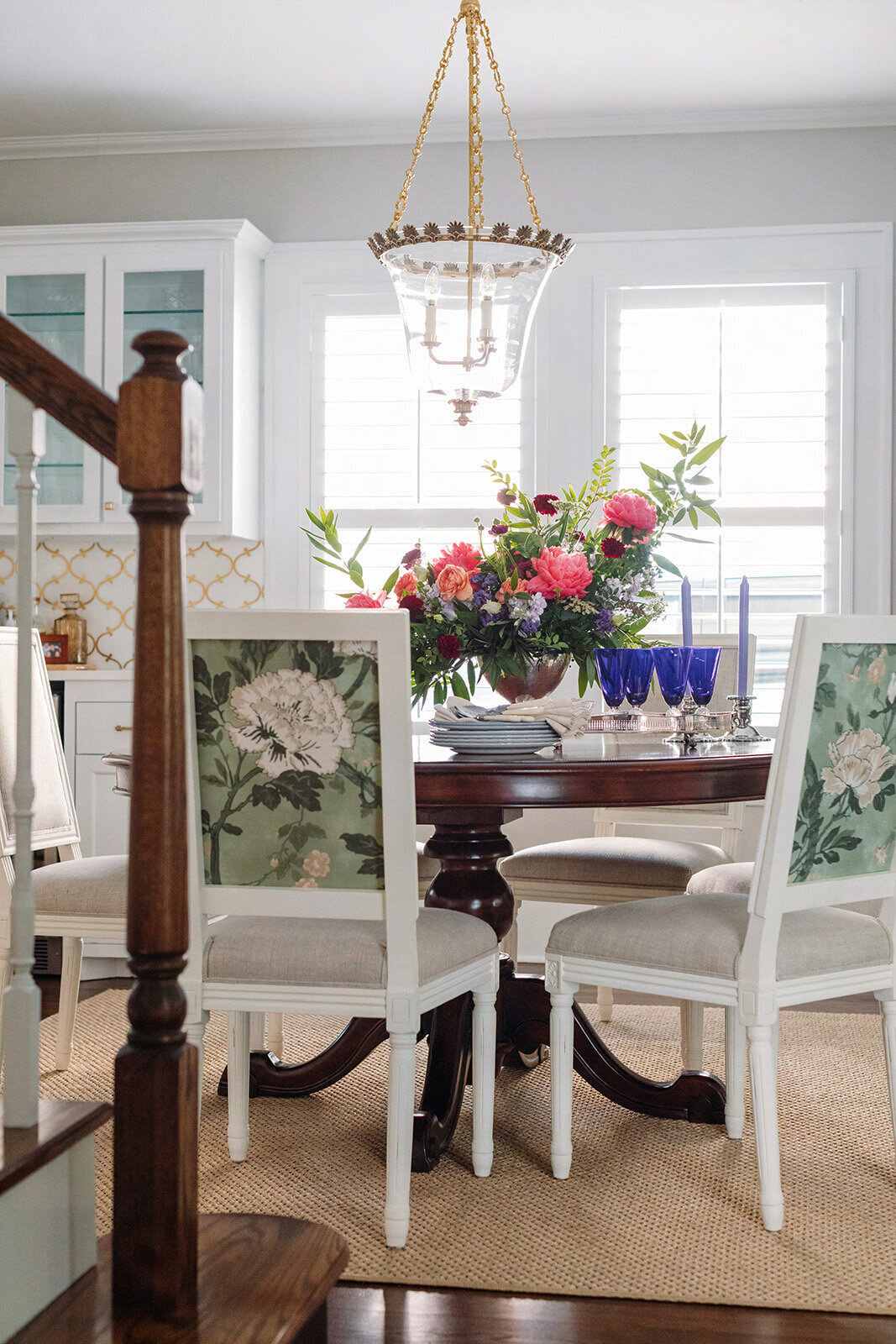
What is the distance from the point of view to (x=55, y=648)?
4.14m

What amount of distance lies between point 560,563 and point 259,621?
2.39 feet

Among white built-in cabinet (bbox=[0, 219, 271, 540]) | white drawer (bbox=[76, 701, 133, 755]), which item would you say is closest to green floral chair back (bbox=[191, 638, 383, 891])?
white drawer (bbox=[76, 701, 133, 755])

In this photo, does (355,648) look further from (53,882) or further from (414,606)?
(53,882)

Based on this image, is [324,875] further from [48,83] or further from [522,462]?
[48,83]

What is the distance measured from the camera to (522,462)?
413 centimetres

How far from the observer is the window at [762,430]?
3.98 m

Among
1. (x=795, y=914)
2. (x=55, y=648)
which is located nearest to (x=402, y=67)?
(x=55, y=648)

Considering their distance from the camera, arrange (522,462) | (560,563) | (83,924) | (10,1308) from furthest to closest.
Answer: (522,462) < (83,924) < (560,563) < (10,1308)

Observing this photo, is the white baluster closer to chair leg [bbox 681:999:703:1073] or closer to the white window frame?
chair leg [bbox 681:999:703:1073]

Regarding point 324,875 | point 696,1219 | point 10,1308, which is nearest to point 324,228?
point 324,875

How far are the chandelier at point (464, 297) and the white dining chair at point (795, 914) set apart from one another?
0.91 m

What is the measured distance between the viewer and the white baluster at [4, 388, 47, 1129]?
1257 millimetres

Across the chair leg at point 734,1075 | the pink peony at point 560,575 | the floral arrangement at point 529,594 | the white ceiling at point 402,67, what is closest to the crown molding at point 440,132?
the white ceiling at point 402,67

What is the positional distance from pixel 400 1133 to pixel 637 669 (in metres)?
0.98
